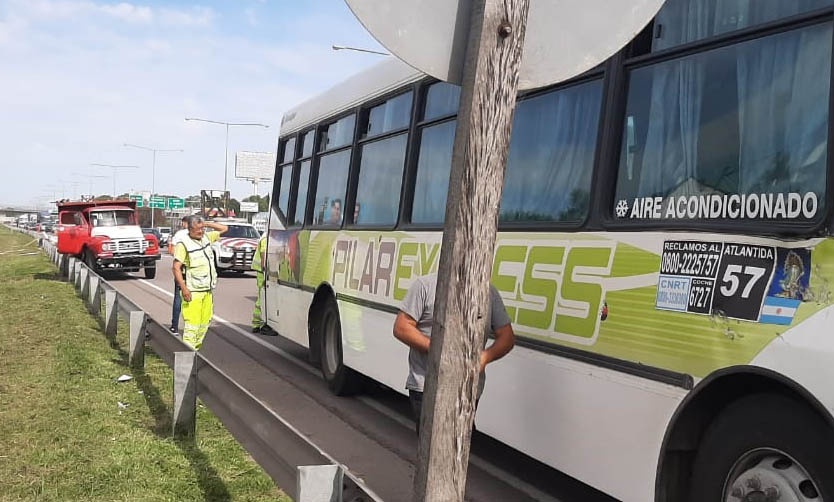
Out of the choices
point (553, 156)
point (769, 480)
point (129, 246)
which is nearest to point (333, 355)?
point (553, 156)

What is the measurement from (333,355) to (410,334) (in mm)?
5055

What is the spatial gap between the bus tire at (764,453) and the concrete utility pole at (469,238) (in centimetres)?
141

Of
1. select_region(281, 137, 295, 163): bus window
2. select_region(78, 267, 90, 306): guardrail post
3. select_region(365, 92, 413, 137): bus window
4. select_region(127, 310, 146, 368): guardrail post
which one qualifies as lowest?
select_region(78, 267, 90, 306): guardrail post

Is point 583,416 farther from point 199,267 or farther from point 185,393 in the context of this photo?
point 199,267

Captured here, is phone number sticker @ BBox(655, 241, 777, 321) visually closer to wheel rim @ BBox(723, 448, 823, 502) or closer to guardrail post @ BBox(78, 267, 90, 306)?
wheel rim @ BBox(723, 448, 823, 502)

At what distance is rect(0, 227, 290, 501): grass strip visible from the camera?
5.49 metres

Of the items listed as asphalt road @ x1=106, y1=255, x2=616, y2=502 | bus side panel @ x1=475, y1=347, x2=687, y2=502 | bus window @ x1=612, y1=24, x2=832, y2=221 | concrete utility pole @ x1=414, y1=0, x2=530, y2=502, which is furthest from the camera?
asphalt road @ x1=106, y1=255, x2=616, y2=502

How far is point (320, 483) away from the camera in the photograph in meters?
3.12

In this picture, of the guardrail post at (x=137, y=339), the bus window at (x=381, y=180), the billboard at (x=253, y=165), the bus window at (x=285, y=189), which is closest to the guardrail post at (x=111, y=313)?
the guardrail post at (x=137, y=339)

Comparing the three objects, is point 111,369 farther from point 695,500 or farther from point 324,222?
point 695,500

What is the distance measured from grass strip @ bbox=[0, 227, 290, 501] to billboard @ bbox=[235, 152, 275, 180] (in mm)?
74330

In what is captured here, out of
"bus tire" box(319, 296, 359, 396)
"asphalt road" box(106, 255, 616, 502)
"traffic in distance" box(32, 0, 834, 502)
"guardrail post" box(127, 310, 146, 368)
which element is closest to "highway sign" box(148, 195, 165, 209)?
"asphalt road" box(106, 255, 616, 502)

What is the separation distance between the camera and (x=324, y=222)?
9.88 metres

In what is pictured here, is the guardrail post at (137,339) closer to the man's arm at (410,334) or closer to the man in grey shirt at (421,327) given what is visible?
the man in grey shirt at (421,327)
